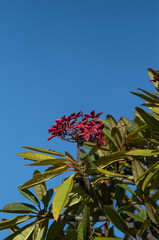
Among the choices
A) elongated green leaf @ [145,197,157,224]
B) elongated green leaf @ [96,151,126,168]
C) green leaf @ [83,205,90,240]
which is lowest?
elongated green leaf @ [145,197,157,224]

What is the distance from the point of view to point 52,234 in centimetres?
224

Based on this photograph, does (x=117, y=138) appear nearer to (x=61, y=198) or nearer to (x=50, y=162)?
(x=50, y=162)

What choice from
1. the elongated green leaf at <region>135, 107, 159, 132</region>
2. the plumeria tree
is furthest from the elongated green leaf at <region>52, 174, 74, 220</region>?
the elongated green leaf at <region>135, 107, 159, 132</region>

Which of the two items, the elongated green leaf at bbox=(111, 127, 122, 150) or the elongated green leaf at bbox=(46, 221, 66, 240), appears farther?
the elongated green leaf at bbox=(111, 127, 122, 150)

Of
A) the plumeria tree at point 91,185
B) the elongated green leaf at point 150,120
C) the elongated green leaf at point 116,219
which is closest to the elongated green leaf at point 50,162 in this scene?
the plumeria tree at point 91,185

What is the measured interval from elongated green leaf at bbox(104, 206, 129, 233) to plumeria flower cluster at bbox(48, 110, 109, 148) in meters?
0.42

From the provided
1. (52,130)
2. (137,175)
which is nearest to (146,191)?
(137,175)

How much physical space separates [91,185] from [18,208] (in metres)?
0.58

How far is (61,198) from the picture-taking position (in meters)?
1.81

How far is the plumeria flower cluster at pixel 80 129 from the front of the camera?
6.76 ft

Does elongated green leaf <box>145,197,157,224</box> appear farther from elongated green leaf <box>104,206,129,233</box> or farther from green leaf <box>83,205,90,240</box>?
green leaf <box>83,205,90,240</box>

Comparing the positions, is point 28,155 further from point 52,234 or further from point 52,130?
point 52,234

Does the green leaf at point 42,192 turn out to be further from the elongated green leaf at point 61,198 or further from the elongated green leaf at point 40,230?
the elongated green leaf at point 61,198

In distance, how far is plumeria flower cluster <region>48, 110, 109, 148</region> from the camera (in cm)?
206
